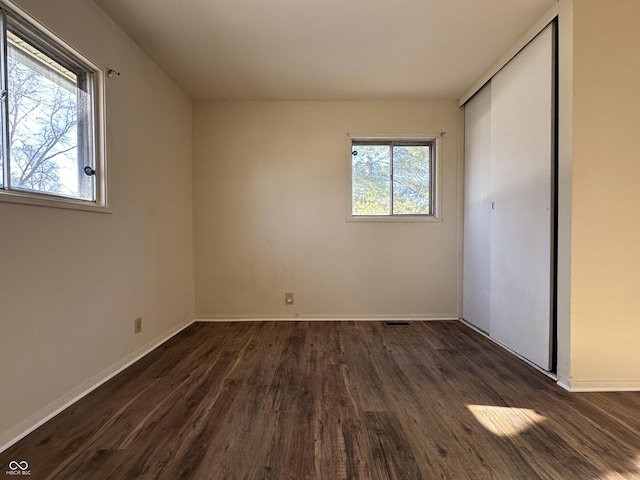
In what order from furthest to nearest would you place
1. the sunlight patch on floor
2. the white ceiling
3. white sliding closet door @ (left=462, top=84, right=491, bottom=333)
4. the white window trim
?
the white window trim < white sliding closet door @ (left=462, top=84, right=491, bottom=333) < the white ceiling < the sunlight patch on floor

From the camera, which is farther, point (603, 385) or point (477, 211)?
point (477, 211)

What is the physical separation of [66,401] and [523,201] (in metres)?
3.39

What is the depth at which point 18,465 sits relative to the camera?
1.34 metres

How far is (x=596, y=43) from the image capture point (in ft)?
6.40

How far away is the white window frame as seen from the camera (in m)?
1.53

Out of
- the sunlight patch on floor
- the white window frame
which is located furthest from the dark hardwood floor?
the white window frame

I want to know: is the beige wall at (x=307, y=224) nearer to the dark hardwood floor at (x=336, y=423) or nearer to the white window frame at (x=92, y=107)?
the dark hardwood floor at (x=336, y=423)

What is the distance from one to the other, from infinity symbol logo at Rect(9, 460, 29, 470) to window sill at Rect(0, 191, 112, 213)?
3.84 ft

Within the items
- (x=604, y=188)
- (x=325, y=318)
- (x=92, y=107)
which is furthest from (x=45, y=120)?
(x=604, y=188)

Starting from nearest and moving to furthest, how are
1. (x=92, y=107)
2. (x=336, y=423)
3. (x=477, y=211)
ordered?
(x=336, y=423), (x=92, y=107), (x=477, y=211)

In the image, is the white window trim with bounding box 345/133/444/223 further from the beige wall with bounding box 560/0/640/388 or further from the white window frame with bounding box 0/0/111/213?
the white window frame with bounding box 0/0/111/213

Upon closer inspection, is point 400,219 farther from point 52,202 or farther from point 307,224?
point 52,202

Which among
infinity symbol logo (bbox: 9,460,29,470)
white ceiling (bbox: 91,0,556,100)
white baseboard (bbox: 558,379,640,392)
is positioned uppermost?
white ceiling (bbox: 91,0,556,100)

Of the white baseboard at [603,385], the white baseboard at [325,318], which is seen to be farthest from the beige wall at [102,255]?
the white baseboard at [603,385]
